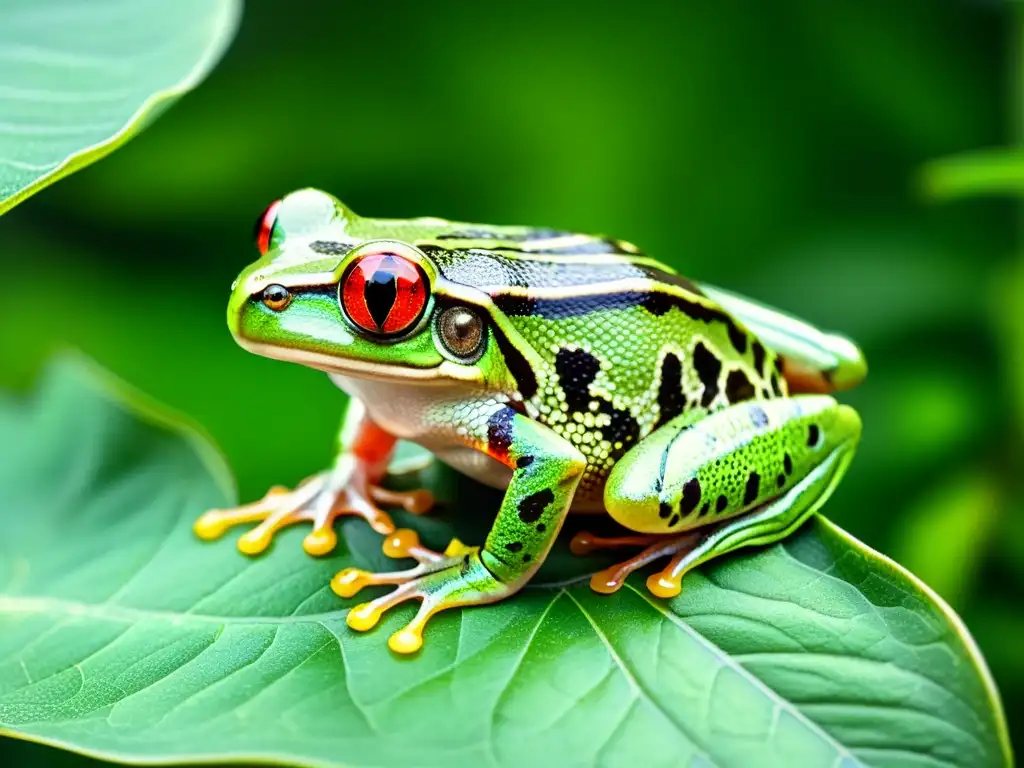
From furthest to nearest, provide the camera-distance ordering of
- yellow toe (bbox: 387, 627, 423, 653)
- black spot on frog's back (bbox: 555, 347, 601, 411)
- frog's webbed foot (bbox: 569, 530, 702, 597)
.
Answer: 1. black spot on frog's back (bbox: 555, 347, 601, 411)
2. frog's webbed foot (bbox: 569, 530, 702, 597)
3. yellow toe (bbox: 387, 627, 423, 653)

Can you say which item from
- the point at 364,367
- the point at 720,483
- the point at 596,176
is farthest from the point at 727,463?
the point at 596,176

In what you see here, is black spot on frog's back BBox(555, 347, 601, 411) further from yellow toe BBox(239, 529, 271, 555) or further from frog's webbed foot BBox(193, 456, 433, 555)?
yellow toe BBox(239, 529, 271, 555)

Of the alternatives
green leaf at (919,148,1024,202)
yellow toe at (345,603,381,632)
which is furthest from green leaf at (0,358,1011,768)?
green leaf at (919,148,1024,202)

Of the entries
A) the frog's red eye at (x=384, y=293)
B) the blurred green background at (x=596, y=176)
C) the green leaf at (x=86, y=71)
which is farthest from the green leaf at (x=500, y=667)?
the blurred green background at (x=596, y=176)

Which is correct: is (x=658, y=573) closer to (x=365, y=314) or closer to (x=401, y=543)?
(x=401, y=543)

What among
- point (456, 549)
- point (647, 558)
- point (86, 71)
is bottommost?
point (456, 549)

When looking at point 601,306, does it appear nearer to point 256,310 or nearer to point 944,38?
point 256,310
